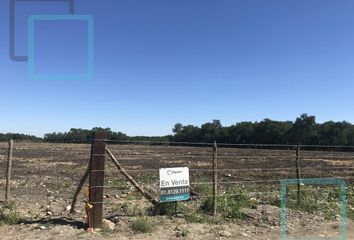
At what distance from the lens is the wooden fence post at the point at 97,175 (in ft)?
27.6

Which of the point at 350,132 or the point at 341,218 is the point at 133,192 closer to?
the point at 341,218

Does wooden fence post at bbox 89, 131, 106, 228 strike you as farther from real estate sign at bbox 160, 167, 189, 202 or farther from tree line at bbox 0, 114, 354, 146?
tree line at bbox 0, 114, 354, 146

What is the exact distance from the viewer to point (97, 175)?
853cm

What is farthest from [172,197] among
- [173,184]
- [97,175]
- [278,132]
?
[278,132]

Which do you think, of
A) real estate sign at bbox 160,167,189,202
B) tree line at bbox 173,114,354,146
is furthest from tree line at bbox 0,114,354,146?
real estate sign at bbox 160,167,189,202

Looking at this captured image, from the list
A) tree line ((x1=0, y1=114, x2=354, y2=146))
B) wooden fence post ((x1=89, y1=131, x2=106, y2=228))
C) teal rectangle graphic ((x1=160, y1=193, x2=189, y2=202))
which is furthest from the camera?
tree line ((x1=0, y1=114, x2=354, y2=146))

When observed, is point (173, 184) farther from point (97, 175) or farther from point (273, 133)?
point (273, 133)

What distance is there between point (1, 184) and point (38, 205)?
17.6 ft

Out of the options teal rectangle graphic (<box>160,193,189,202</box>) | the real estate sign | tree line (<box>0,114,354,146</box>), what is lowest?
Answer: teal rectangle graphic (<box>160,193,189,202</box>)

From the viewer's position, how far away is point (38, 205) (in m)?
10.5

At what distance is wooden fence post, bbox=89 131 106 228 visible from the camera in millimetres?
8414

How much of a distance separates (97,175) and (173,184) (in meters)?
1.74

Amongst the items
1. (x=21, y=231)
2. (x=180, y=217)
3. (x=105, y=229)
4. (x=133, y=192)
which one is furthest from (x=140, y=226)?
(x=133, y=192)

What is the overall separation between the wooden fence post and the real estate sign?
1.35 m
